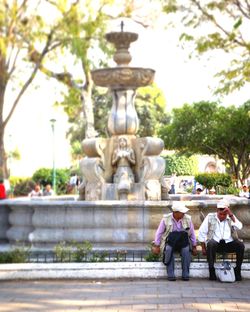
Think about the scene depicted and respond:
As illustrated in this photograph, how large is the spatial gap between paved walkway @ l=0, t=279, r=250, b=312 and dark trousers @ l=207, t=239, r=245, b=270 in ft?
0.91

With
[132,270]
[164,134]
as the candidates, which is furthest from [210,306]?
[164,134]

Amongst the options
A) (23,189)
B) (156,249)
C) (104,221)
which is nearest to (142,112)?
(23,189)

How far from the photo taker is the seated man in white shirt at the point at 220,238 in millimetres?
8219

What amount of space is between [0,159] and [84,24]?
22.9 ft

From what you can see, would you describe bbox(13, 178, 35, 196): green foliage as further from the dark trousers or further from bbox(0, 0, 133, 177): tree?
the dark trousers

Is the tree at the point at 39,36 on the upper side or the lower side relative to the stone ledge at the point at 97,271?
upper

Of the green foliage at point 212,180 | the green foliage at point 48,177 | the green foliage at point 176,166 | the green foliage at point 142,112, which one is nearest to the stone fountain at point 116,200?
the green foliage at point 176,166

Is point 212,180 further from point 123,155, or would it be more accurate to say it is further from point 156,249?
point 156,249

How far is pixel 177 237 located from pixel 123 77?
18.3 feet

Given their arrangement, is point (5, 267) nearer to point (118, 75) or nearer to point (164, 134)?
point (118, 75)

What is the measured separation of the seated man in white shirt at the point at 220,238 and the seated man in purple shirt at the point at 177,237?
192 millimetres

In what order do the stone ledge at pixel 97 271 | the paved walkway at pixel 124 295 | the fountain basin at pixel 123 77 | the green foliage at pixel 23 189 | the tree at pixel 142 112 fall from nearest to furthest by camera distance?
the paved walkway at pixel 124 295, the stone ledge at pixel 97 271, the fountain basin at pixel 123 77, the green foliage at pixel 23 189, the tree at pixel 142 112

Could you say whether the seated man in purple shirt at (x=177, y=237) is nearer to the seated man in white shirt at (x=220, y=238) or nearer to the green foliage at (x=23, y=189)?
the seated man in white shirt at (x=220, y=238)

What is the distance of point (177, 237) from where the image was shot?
835cm
